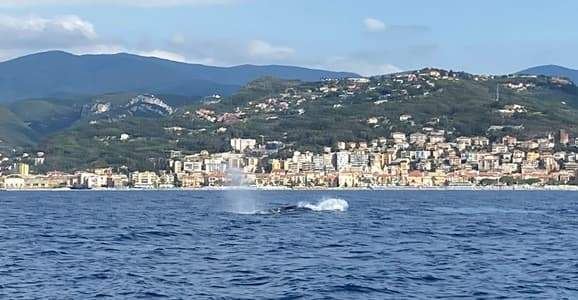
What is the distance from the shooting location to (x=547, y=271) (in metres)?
45.3

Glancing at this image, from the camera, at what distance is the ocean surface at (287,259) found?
1547 inches

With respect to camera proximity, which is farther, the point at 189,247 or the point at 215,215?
the point at 215,215

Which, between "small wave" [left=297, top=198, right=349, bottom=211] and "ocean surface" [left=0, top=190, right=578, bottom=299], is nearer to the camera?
"ocean surface" [left=0, top=190, right=578, bottom=299]

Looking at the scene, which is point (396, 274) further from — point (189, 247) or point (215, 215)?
point (215, 215)

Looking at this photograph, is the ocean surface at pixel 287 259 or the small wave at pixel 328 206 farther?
the small wave at pixel 328 206

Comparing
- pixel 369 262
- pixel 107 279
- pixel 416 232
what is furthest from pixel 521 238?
pixel 107 279

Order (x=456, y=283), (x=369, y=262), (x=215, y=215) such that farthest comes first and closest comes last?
1. (x=215, y=215)
2. (x=369, y=262)
3. (x=456, y=283)

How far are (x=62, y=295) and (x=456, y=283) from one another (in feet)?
43.7

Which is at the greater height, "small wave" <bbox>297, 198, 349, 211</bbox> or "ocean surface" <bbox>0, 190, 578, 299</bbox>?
"small wave" <bbox>297, 198, 349, 211</bbox>

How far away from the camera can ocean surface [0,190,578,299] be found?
1547 inches

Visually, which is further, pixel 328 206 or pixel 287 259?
pixel 328 206

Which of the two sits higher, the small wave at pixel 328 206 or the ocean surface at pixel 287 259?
the small wave at pixel 328 206

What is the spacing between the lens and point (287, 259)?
160ft

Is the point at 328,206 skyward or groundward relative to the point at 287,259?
skyward
